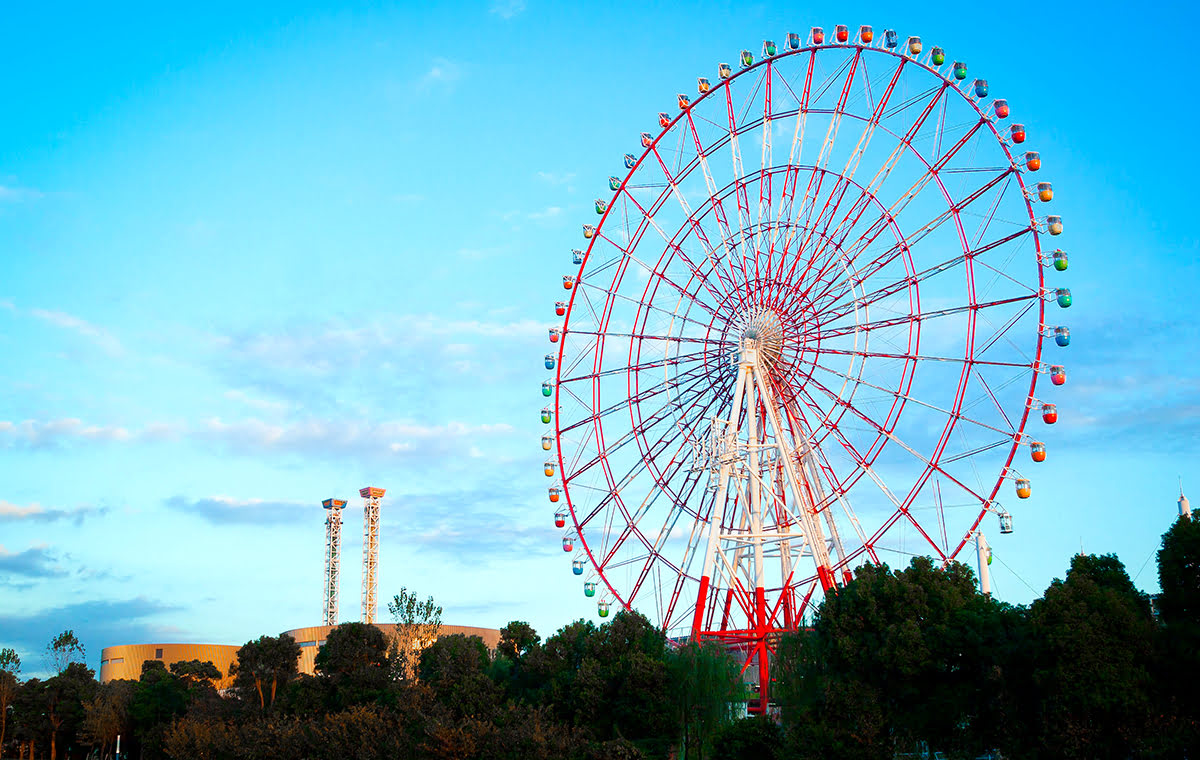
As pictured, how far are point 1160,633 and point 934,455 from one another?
9826 millimetres

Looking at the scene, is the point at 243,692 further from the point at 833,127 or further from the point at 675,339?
the point at 833,127

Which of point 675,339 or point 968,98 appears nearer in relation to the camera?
point 968,98

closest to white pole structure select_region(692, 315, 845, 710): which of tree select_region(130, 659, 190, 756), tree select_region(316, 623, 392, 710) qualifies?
tree select_region(316, 623, 392, 710)

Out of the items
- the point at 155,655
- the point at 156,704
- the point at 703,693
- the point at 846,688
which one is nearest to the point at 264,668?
the point at 156,704

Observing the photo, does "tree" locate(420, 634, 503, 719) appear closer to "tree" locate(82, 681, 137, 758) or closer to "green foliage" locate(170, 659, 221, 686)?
"green foliage" locate(170, 659, 221, 686)

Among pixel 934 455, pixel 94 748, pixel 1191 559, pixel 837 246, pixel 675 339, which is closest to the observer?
pixel 1191 559

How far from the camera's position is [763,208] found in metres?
43.4

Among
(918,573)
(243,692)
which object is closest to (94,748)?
(243,692)

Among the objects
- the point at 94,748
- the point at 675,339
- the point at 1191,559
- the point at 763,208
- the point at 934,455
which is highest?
the point at 763,208

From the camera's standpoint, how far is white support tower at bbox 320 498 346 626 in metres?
119

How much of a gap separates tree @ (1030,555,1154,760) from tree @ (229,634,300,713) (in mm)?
44662

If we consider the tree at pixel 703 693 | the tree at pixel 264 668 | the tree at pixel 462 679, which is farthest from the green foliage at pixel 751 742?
the tree at pixel 264 668

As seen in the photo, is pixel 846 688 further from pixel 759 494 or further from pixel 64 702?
pixel 64 702

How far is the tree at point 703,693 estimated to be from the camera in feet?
130
